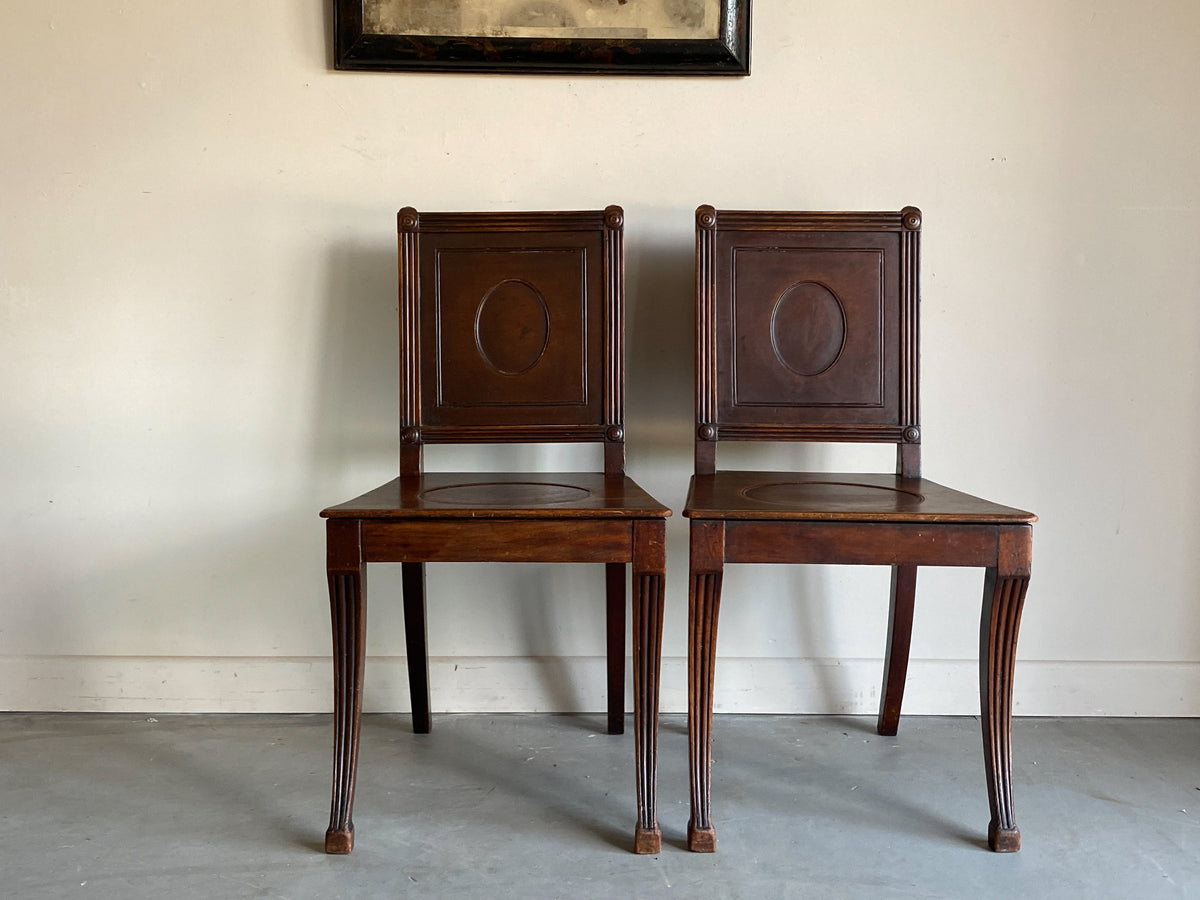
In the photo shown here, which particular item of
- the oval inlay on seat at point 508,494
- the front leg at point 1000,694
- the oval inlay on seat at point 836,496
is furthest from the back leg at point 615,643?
the front leg at point 1000,694

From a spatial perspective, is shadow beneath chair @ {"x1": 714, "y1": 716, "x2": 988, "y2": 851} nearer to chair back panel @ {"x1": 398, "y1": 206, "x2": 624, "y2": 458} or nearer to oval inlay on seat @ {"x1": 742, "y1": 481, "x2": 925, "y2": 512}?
oval inlay on seat @ {"x1": 742, "y1": 481, "x2": 925, "y2": 512}

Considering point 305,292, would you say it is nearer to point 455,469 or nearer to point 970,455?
point 455,469

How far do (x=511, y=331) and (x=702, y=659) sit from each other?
81 centimetres

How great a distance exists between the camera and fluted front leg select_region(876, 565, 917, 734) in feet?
6.40

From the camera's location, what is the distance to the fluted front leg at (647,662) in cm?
148

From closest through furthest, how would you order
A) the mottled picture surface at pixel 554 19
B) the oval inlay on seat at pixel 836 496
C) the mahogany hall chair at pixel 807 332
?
the oval inlay on seat at pixel 836 496 < the mahogany hall chair at pixel 807 332 < the mottled picture surface at pixel 554 19

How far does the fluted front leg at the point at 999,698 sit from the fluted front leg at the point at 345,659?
1023 millimetres

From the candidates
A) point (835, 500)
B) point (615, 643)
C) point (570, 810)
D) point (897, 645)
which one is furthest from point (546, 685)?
point (835, 500)

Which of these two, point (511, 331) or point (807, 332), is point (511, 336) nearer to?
point (511, 331)

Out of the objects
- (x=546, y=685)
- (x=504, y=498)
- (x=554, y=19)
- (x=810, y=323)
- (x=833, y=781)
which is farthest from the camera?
→ (x=546, y=685)

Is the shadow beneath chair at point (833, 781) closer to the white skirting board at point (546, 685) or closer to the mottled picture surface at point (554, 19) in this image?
the white skirting board at point (546, 685)

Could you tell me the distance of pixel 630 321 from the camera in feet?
6.94

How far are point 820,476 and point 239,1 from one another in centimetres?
166

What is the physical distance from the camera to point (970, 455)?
6.97ft
